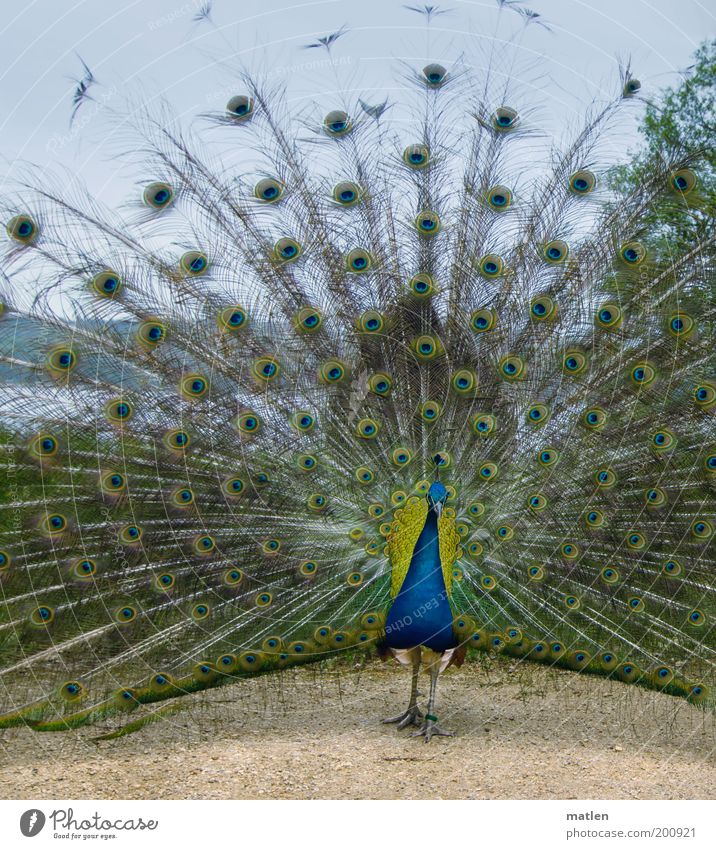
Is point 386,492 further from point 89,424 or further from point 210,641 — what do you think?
point 89,424

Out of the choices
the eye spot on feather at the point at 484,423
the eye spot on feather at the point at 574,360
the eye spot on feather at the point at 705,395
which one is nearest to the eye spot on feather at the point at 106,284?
the eye spot on feather at the point at 484,423

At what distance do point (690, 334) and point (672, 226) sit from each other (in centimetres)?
64

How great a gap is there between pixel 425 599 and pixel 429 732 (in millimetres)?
705

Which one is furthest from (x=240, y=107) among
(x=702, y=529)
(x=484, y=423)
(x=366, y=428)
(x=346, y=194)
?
(x=702, y=529)

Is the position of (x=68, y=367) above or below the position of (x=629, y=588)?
above

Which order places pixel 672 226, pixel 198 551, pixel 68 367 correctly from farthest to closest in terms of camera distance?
pixel 672 226
pixel 198 551
pixel 68 367

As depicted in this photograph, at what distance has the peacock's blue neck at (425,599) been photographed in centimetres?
347

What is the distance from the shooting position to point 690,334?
351 centimetres

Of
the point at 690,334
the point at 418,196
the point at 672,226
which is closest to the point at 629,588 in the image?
the point at 690,334

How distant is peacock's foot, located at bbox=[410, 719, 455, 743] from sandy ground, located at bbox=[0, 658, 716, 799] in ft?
0.14

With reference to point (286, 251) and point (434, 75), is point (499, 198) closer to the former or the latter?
point (434, 75)

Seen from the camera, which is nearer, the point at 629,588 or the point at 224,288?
the point at 224,288

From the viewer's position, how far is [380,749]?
144 inches

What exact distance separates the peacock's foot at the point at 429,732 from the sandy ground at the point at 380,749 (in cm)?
4
